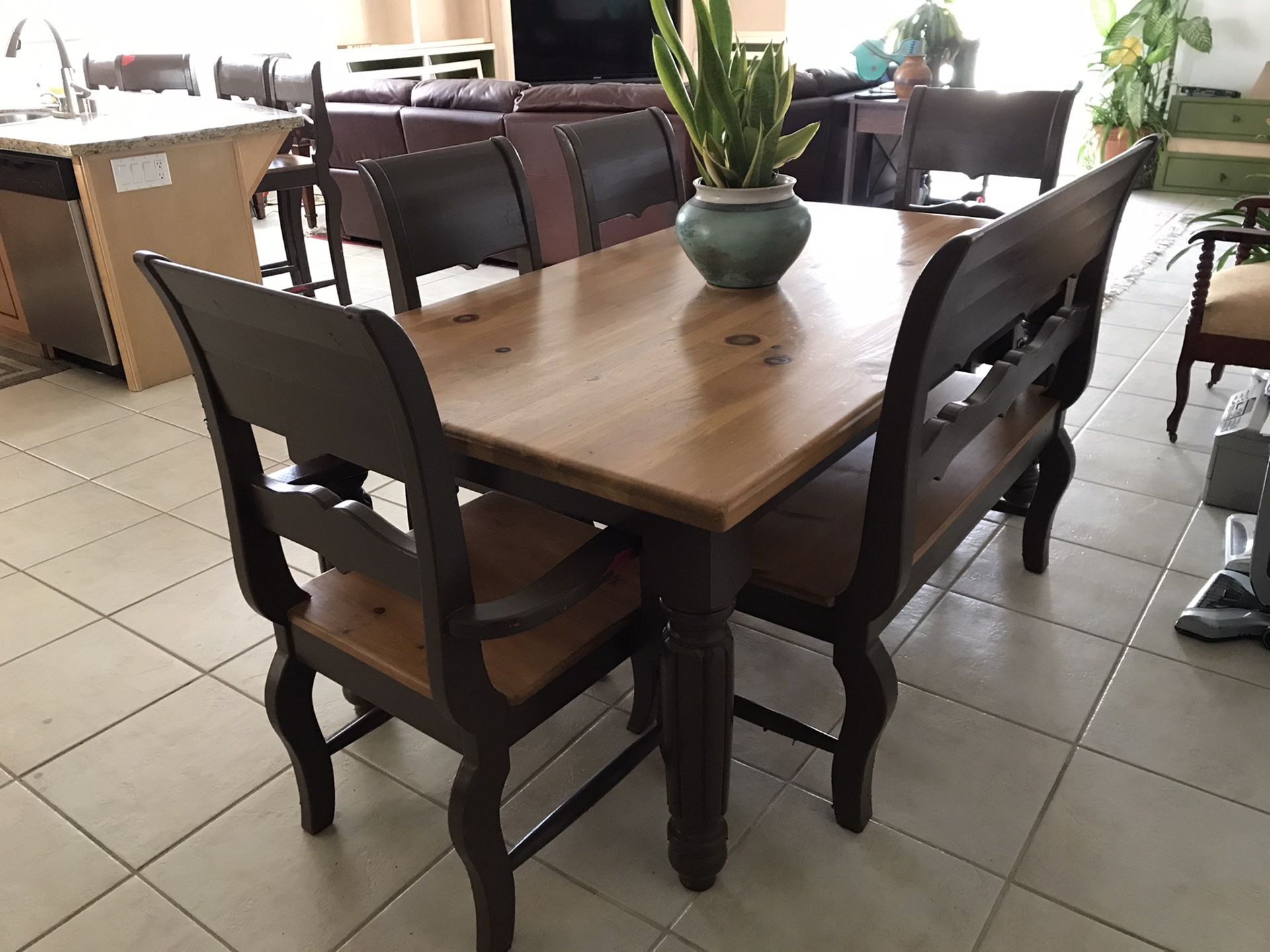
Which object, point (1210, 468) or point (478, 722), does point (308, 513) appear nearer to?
point (478, 722)

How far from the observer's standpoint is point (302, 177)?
387 centimetres

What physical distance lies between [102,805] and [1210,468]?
2.49 meters

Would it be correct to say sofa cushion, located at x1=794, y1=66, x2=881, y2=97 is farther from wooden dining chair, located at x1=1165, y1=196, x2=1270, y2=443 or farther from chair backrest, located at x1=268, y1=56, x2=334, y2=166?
wooden dining chair, located at x1=1165, y1=196, x2=1270, y2=443

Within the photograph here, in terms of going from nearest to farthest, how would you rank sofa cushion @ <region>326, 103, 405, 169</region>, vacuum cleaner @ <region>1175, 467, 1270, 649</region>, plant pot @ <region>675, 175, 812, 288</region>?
plant pot @ <region>675, 175, 812, 288</region>, vacuum cleaner @ <region>1175, 467, 1270, 649</region>, sofa cushion @ <region>326, 103, 405, 169</region>

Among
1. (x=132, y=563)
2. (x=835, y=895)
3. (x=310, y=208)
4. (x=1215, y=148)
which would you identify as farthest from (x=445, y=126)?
(x=1215, y=148)

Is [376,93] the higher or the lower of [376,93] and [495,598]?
the higher

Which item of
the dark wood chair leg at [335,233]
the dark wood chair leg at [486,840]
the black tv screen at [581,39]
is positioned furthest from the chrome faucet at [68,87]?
the black tv screen at [581,39]

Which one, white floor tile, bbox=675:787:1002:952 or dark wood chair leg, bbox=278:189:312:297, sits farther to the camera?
dark wood chair leg, bbox=278:189:312:297

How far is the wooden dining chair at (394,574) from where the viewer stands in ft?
3.19

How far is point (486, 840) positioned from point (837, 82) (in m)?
4.18

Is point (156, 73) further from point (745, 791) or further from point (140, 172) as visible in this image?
point (745, 791)

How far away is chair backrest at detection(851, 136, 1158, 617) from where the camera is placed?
112cm

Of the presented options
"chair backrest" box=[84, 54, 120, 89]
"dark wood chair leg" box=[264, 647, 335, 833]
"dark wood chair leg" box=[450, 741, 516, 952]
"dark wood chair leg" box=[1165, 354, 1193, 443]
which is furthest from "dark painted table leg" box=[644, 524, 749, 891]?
"chair backrest" box=[84, 54, 120, 89]

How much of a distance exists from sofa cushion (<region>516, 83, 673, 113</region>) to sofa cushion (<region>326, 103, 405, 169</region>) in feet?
2.52
